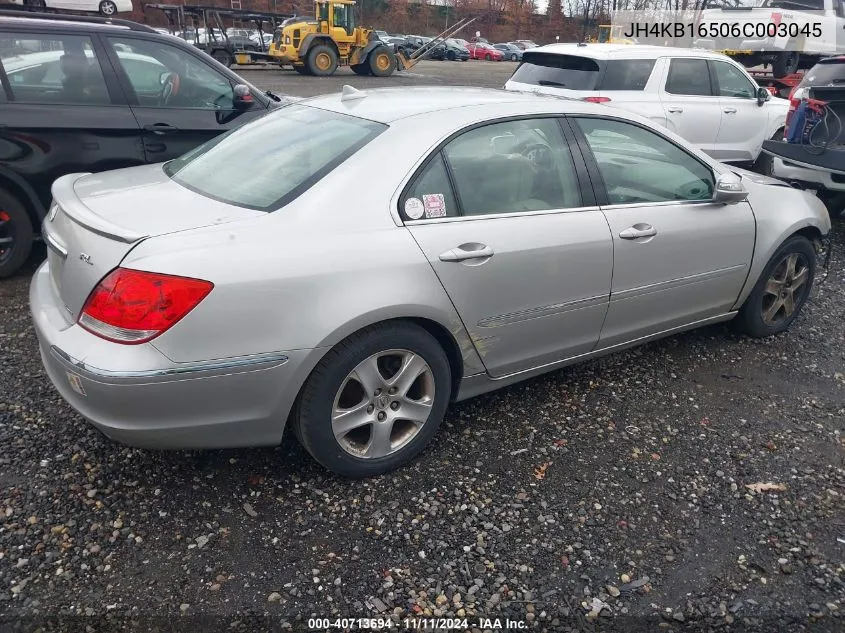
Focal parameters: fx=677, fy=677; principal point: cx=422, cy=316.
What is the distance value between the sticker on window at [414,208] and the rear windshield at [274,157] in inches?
12.5

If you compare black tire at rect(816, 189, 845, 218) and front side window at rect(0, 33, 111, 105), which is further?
black tire at rect(816, 189, 845, 218)

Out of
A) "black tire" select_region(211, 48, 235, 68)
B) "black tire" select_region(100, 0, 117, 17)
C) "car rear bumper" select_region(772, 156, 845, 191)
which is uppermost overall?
"black tire" select_region(100, 0, 117, 17)

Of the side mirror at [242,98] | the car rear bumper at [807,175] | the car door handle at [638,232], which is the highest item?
the side mirror at [242,98]

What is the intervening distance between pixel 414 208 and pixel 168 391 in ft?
3.84

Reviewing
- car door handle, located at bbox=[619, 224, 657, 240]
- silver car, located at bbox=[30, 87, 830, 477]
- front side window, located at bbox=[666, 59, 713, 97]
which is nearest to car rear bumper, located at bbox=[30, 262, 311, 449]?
silver car, located at bbox=[30, 87, 830, 477]

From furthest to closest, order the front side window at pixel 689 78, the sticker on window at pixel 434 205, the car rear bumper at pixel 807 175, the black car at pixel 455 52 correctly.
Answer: the black car at pixel 455 52 → the front side window at pixel 689 78 → the car rear bumper at pixel 807 175 → the sticker on window at pixel 434 205

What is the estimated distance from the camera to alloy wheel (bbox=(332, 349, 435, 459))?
268 centimetres

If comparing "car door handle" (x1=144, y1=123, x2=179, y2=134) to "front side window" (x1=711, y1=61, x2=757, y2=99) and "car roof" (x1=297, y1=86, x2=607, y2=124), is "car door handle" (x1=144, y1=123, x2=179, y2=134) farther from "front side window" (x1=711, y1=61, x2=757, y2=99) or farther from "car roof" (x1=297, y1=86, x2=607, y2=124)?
"front side window" (x1=711, y1=61, x2=757, y2=99)

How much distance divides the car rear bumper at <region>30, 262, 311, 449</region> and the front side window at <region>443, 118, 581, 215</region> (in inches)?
42.4

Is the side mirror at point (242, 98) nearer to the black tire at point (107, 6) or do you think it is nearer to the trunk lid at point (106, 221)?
the trunk lid at point (106, 221)

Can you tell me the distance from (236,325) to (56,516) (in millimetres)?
1034

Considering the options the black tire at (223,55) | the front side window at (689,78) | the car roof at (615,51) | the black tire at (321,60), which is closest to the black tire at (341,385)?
the car roof at (615,51)

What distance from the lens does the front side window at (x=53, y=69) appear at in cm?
455

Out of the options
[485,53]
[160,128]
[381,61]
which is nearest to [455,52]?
[485,53]
